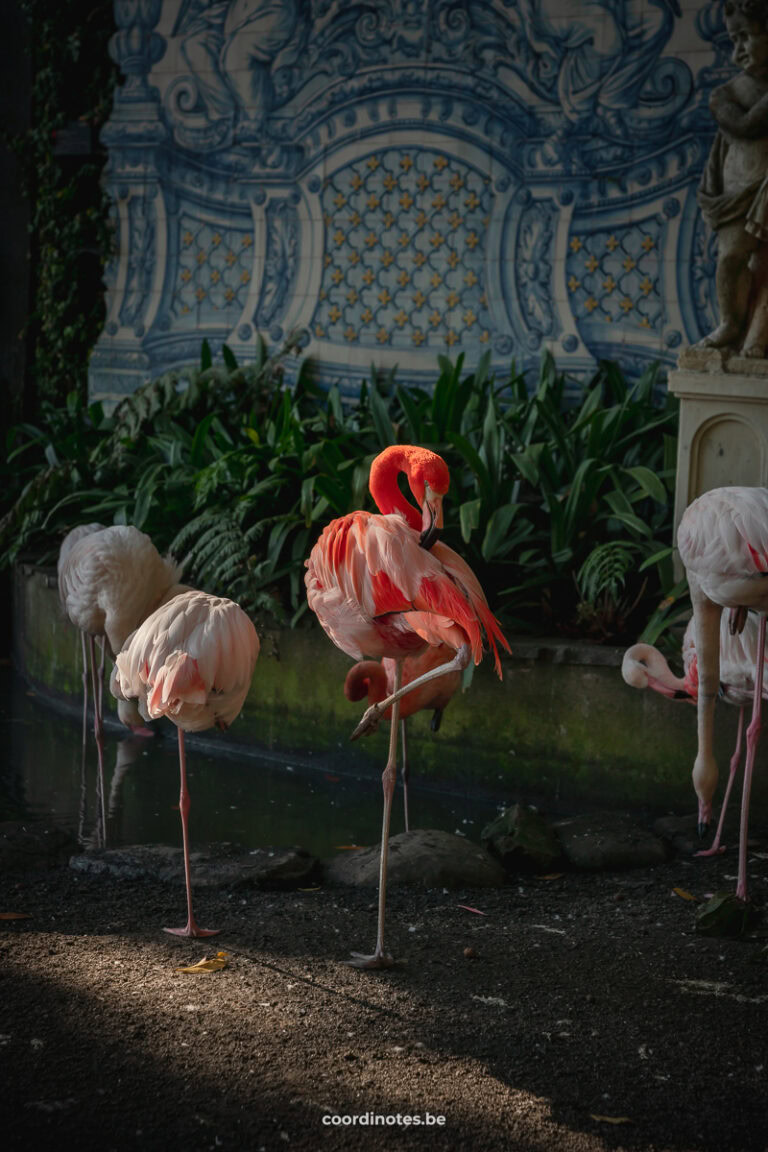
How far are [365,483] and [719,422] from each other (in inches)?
67.2

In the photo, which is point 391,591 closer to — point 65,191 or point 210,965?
point 210,965

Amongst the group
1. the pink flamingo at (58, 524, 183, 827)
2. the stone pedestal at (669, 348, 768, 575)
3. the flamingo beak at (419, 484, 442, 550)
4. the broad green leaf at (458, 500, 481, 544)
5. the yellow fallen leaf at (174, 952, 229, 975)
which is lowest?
the yellow fallen leaf at (174, 952, 229, 975)

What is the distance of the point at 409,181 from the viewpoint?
802 centimetres

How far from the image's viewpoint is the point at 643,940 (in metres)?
3.57

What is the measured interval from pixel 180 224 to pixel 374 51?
1.82 meters

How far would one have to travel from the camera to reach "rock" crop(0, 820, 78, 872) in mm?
4113

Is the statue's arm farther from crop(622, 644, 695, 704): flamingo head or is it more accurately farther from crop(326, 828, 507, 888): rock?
crop(326, 828, 507, 888): rock

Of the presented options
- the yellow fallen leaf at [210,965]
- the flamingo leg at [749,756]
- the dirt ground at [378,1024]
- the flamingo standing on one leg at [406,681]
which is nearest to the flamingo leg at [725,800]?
the flamingo leg at [749,756]

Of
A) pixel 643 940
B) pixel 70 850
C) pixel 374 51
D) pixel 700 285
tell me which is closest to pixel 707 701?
pixel 643 940

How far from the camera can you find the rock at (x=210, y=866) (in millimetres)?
4027

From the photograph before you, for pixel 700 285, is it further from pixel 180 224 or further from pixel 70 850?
pixel 70 850

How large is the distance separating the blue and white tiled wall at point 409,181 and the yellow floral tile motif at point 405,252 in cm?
1

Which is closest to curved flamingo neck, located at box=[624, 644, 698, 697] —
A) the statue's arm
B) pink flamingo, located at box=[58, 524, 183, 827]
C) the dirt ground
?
the dirt ground

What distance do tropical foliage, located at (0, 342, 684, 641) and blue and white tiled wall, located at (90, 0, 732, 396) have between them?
1.70ft
